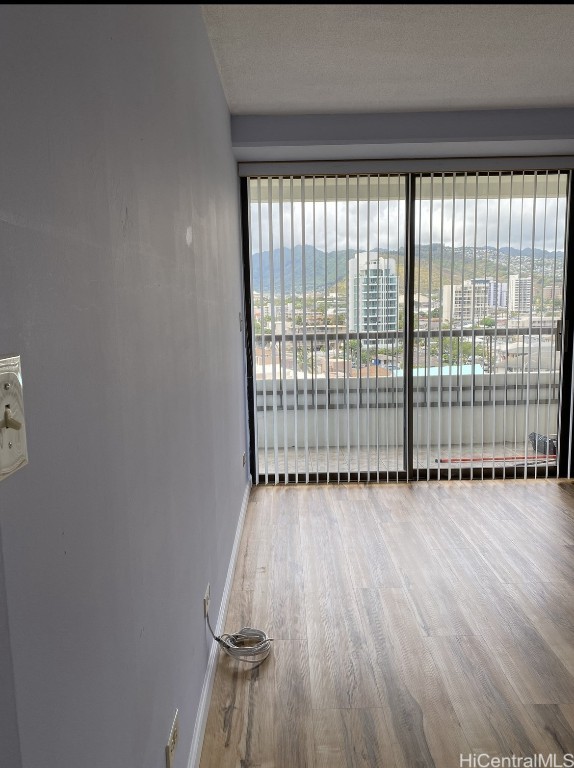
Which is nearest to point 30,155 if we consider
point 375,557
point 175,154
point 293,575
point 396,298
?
point 175,154

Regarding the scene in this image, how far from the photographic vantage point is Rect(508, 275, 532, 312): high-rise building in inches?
175

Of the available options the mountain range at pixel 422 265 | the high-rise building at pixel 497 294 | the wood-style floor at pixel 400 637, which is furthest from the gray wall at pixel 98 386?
the high-rise building at pixel 497 294

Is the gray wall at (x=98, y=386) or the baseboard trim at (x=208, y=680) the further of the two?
the baseboard trim at (x=208, y=680)

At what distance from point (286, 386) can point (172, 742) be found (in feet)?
10.3

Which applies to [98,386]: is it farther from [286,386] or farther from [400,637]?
[286,386]

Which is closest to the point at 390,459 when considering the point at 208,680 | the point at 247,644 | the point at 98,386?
the point at 247,644

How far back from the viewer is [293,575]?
3.09 meters

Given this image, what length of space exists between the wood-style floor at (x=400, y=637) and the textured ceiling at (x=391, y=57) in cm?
249

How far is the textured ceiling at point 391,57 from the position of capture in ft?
8.38

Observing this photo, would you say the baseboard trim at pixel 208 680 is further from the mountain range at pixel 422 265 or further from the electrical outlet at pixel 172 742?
the mountain range at pixel 422 265

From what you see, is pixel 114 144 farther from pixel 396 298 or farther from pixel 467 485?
pixel 467 485

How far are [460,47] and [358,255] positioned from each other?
1.68 meters

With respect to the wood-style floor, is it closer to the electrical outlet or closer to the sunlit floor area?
the electrical outlet

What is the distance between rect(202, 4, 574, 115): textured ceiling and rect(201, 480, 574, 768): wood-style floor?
8.17ft
